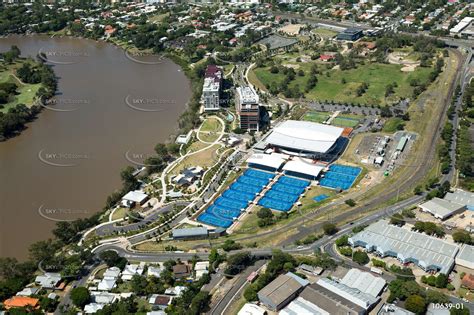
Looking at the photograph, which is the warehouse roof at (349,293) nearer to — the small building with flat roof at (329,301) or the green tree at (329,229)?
the small building with flat roof at (329,301)

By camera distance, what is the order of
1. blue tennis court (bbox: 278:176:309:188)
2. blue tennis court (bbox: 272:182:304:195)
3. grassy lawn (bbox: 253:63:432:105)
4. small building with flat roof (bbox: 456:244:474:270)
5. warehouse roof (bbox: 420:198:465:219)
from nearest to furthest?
small building with flat roof (bbox: 456:244:474:270)
warehouse roof (bbox: 420:198:465:219)
blue tennis court (bbox: 272:182:304:195)
blue tennis court (bbox: 278:176:309:188)
grassy lawn (bbox: 253:63:432:105)

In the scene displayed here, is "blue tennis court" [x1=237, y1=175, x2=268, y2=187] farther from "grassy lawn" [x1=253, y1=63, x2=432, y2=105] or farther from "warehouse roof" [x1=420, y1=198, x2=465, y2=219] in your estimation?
"grassy lawn" [x1=253, y1=63, x2=432, y2=105]

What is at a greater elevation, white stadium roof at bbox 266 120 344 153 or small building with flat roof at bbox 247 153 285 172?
white stadium roof at bbox 266 120 344 153

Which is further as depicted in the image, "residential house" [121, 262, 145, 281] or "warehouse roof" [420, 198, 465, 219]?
"warehouse roof" [420, 198, 465, 219]

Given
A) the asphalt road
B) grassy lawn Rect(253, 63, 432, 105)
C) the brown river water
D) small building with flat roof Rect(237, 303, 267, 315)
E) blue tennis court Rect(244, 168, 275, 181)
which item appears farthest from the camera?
grassy lawn Rect(253, 63, 432, 105)

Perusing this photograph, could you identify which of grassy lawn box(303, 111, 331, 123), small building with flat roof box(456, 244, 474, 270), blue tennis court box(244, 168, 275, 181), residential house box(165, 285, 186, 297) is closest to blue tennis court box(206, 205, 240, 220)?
blue tennis court box(244, 168, 275, 181)

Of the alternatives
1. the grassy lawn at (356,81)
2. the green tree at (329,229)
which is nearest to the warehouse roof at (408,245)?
the green tree at (329,229)
